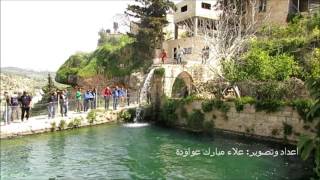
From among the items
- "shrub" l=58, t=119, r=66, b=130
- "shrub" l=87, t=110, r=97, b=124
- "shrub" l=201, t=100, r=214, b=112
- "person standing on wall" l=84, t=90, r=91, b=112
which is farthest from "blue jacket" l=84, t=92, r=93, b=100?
"shrub" l=201, t=100, r=214, b=112

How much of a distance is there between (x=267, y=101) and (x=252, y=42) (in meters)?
7.42

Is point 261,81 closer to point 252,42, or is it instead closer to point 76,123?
point 252,42

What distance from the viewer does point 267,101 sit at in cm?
2041

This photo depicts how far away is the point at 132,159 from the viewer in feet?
52.6

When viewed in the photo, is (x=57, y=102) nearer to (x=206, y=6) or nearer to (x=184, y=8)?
(x=184, y=8)

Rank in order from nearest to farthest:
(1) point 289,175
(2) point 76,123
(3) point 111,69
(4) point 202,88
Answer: (1) point 289,175, (2) point 76,123, (4) point 202,88, (3) point 111,69

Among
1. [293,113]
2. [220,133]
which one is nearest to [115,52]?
[220,133]

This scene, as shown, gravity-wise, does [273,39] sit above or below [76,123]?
above

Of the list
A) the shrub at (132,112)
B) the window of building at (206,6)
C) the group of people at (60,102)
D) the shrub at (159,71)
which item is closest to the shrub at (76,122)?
the group of people at (60,102)

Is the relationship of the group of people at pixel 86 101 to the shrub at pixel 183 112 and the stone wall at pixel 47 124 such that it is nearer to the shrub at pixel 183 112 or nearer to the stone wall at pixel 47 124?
the stone wall at pixel 47 124

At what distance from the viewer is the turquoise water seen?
13688 mm

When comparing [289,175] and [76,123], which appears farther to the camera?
[76,123]

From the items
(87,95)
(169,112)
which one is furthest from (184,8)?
(87,95)

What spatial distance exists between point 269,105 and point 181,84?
11941mm
